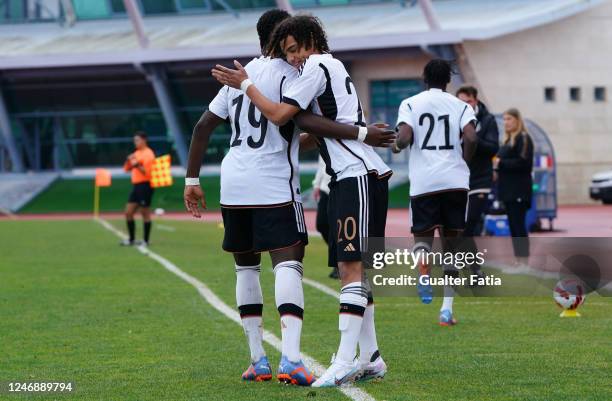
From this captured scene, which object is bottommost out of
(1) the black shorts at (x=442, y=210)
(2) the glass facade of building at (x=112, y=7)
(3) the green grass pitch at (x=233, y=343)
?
(3) the green grass pitch at (x=233, y=343)

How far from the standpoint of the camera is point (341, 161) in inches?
297

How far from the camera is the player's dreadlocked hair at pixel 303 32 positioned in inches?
293

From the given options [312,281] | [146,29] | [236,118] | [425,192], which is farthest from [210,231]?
[146,29]

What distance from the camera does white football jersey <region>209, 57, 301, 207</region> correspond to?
7594 mm

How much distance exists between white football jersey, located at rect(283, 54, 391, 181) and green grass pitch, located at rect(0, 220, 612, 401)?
1.21 meters

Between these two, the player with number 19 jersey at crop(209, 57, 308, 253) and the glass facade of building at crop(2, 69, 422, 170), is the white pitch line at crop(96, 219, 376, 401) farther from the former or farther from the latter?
the glass facade of building at crop(2, 69, 422, 170)

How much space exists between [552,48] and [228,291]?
35.3 metres

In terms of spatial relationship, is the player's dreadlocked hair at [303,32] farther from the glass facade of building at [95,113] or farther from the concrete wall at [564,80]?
the glass facade of building at [95,113]

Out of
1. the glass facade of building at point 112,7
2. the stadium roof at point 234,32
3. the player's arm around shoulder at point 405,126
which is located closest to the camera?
the player's arm around shoulder at point 405,126

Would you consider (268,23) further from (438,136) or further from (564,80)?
(564,80)

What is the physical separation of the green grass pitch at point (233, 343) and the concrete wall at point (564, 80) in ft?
104

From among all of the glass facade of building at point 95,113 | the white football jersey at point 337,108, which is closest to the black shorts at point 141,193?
the white football jersey at point 337,108

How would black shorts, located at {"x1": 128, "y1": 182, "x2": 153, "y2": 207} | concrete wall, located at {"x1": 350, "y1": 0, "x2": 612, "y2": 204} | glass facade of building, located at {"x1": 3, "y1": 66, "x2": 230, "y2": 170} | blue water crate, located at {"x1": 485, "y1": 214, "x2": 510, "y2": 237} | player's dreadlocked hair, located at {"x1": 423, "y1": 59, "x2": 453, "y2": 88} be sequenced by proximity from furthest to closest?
glass facade of building, located at {"x1": 3, "y1": 66, "x2": 230, "y2": 170}
concrete wall, located at {"x1": 350, "y1": 0, "x2": 612, "y2": 204}
black shorts, located at {"x1": 128, "y1": 182, "x2": 153, "y2": 207}
blue water crate, located at {"x1": 485, "y1": 214, "x2": 510, "y2": 237}
player's dreadlocked hair, located at {"x1": 423, "y1": 59, "x2": 453, "y2": 88}

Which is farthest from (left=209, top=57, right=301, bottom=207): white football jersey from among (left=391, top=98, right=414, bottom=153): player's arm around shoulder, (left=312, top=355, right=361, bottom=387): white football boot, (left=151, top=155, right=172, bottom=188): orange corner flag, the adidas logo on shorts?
(left=151, top=155, right=172, bottom=188): orange corner flag
